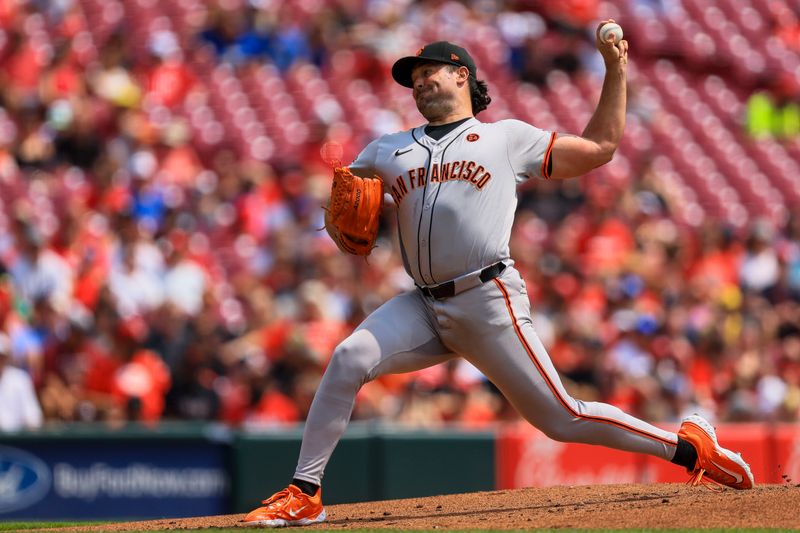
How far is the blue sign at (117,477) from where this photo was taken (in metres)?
7.88

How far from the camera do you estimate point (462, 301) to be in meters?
4.56

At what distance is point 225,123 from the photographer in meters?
11.6

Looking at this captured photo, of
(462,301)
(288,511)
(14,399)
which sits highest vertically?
(462,301)

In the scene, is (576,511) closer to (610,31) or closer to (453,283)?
(453,283)

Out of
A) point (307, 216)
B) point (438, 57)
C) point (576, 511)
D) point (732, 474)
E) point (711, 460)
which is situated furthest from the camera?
point (307, 216)

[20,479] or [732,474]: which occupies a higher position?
[732,474]

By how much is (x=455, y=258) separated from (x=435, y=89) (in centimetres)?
65

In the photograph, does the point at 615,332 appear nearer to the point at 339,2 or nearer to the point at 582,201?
the point at 582,201

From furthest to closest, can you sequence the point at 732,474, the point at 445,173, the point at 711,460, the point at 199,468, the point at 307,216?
the point at 307,216, the point at 199,468, the point at 732,474, the point at 711,460, the point at 445,173

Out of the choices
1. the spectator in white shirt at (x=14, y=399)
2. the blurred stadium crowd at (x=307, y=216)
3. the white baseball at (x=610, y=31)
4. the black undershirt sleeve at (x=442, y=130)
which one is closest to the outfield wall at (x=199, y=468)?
the spectator in white shirt at (x=14, y=399)

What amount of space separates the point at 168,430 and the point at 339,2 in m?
6.34

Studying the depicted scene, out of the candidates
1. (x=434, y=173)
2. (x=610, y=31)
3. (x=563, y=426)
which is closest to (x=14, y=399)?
(x=434, y=173)

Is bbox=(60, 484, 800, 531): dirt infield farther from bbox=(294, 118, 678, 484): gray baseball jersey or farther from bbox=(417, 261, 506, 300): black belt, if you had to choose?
bbox=(417, 261, 506, 300): black belt

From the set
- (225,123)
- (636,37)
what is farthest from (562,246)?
(636,37)
